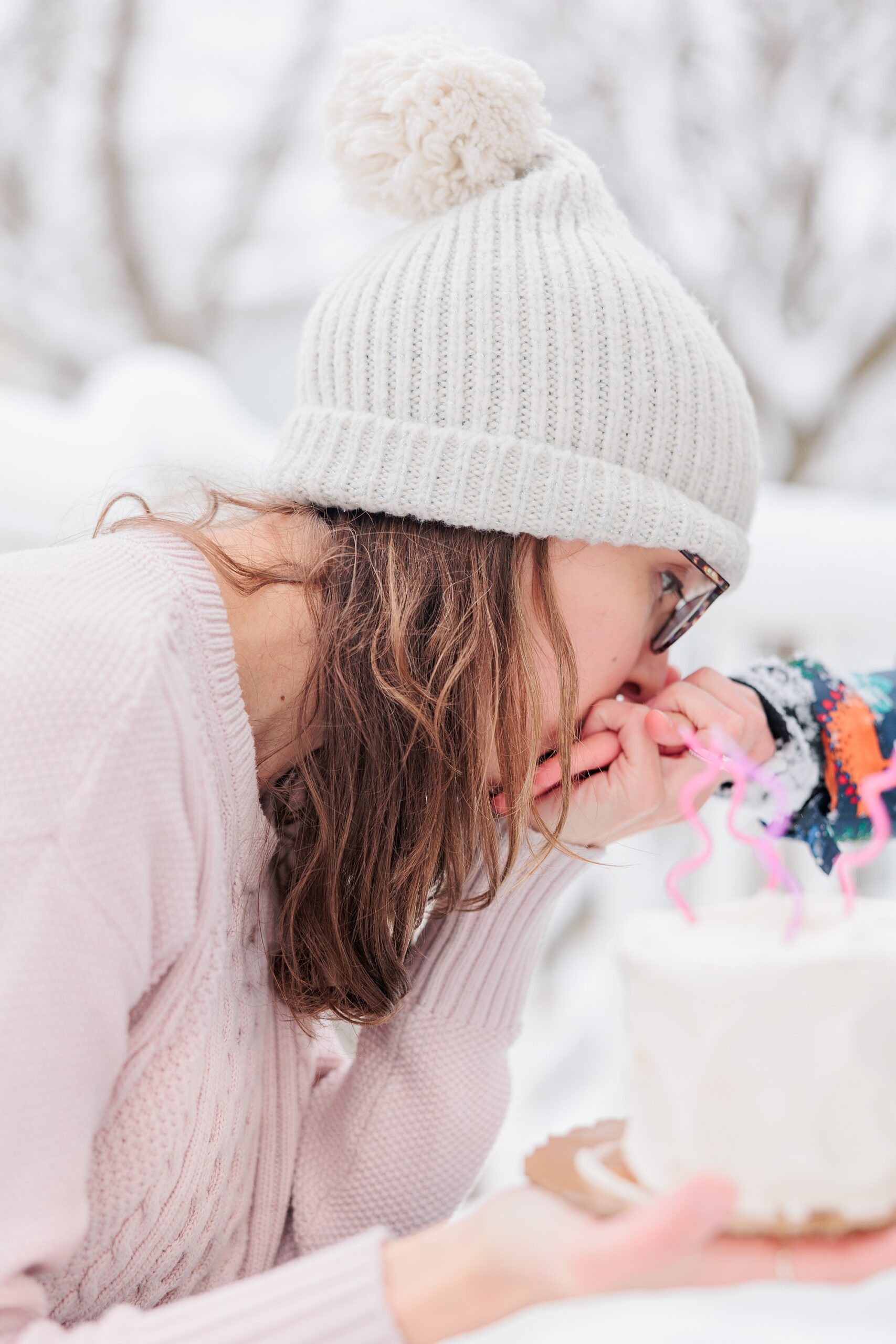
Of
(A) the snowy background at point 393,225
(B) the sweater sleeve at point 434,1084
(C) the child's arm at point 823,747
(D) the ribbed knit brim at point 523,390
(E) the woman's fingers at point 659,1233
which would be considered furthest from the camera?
(A) the snowy background at point 393,225

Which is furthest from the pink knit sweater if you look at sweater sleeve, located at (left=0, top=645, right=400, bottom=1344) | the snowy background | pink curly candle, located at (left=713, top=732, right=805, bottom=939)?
the snowy background

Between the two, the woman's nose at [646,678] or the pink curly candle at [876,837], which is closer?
the pink curly candle at [876,837]

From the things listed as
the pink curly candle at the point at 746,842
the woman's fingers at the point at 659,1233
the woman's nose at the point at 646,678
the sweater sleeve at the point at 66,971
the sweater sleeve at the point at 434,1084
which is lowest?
the sweater sleeve at the point at 434,1084

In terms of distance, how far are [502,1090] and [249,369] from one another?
7.10 ft

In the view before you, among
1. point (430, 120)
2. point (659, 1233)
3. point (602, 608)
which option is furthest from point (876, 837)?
point (430, 120)

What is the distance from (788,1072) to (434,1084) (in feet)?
Answer: 1.68

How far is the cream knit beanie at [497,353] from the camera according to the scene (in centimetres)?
84

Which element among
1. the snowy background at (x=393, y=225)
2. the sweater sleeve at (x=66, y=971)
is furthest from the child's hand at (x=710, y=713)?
the snowy background at (x=393, y=225)

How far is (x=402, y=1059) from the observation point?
3.18 feet

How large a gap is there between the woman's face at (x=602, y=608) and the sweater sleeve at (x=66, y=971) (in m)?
0.32

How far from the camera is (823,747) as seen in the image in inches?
46.1

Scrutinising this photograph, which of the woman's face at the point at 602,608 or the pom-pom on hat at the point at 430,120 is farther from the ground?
the pom-pom on hat at the point at 430,120

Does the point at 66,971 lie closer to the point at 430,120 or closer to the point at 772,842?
the point at 772,842

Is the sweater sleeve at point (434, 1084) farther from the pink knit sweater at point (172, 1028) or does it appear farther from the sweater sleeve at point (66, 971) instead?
the sweater sleeve at point (66, 971)
